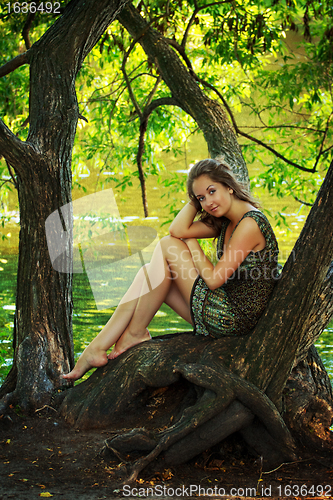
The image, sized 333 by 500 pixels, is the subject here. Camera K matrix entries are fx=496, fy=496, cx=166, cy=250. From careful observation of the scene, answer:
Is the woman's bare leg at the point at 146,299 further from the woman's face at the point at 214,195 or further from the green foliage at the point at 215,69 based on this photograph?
the green foliage at the point at 215,69

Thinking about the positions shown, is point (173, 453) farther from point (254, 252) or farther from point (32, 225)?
point (32, 225)

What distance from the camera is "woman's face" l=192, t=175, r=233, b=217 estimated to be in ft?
9.27

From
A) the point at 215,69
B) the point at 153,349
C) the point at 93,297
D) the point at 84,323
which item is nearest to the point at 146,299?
the point at 153,349

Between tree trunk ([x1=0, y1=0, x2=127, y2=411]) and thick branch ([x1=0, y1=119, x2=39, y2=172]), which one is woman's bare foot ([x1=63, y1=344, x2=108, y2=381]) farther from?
thick branch ([x1=0, y1=119, x2=39, y2=172])

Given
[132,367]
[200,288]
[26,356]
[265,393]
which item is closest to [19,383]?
[26,356]

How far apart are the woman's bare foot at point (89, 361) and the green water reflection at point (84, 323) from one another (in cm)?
208

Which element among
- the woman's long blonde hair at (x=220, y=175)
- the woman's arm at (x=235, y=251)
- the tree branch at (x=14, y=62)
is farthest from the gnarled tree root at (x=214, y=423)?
the tree branch at (x=14, y=62)

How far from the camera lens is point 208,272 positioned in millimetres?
2715

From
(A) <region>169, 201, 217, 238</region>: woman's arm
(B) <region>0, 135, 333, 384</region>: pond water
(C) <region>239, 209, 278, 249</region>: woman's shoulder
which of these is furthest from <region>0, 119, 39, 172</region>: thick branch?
(B) <region>0, 135, 333, 384</region>: pond water


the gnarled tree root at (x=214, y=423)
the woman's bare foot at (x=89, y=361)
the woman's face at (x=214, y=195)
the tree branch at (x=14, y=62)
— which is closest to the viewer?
the gnarled tree root at (x=214, y=423)

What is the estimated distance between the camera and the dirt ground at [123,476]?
2174mm

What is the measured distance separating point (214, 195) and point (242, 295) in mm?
597

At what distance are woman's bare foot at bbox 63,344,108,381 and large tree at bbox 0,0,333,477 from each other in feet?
0.21

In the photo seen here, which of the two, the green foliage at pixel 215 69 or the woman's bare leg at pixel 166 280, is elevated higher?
the green foliage at pixel 215 69
